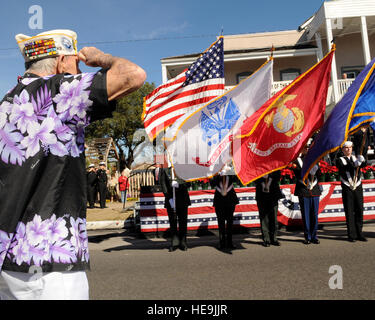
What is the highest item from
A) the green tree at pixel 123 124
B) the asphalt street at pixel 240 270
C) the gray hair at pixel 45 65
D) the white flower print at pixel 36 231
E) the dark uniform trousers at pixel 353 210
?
the green tree at pixel 123 124

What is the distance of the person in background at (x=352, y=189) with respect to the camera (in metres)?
6.79

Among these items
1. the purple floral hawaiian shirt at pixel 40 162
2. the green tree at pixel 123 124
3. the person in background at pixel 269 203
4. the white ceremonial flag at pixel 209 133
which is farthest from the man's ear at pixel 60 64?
the green tree at pixel 123 124

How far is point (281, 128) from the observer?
583 centimetres

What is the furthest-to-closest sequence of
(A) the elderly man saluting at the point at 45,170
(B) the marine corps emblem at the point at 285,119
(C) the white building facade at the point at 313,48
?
(C) the white building facade at the point at 313,48 → (B) the marine corps emblem at the point at 285,119 → (A) the elderly man saluting at the point at 45,170

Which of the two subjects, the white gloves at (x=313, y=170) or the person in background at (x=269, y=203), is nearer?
the person in background at (x=269, y=203)

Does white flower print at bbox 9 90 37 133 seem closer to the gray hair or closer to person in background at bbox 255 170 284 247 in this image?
the gray hair

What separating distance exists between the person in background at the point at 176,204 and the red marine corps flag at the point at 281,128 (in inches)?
76.7

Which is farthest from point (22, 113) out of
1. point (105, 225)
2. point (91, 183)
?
point (91, 183)

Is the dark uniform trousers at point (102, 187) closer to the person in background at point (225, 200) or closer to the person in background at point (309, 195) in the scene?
the person in background at point (225, 200)

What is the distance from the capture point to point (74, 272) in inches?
63.8

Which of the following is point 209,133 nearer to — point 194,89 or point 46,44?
point 194,89

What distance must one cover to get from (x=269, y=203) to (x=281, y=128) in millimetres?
2005

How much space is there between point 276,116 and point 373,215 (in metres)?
4.76
